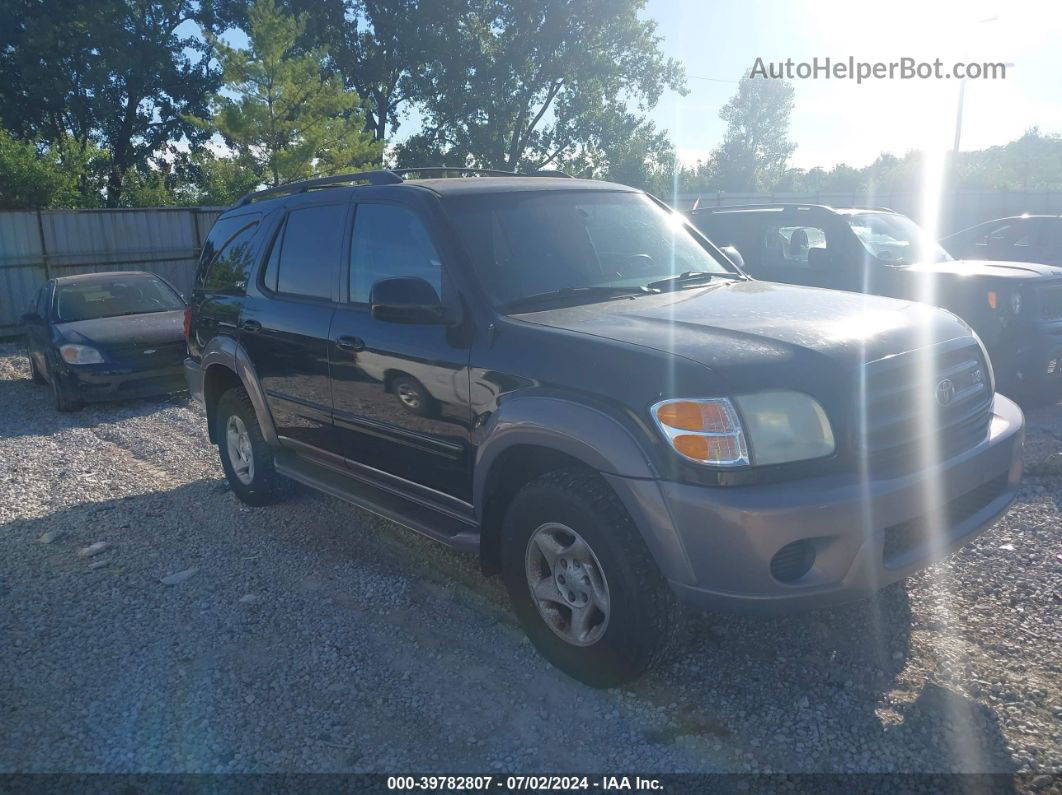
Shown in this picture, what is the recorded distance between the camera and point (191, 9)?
28.4m

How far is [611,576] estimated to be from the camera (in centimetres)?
304

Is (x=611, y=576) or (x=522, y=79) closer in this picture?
(x=611, y=576)

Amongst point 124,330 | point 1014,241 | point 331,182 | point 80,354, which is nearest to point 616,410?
point 331,182

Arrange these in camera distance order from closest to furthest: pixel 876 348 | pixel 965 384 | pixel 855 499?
pixel 855 499 → pixel 876 348 → pixel 965 384

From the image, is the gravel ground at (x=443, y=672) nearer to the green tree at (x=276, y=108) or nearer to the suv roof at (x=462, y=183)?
the suv roof at (x=462, y=183)

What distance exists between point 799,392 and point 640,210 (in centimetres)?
201

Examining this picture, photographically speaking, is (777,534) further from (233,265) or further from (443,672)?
(233,265)

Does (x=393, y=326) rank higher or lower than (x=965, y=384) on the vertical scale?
higher

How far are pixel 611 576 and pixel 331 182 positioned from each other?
3.18 m

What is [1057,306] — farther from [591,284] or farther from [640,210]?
[591,284]

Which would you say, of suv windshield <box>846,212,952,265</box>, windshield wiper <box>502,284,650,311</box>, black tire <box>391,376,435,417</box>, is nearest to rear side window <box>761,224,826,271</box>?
suv windshield <box>846,212,952,265</box>

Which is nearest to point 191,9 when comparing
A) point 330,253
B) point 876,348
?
point 330,253

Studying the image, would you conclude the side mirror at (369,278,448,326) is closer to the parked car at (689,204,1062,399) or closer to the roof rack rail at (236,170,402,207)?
the roof rack rail at (236,170,402,207)

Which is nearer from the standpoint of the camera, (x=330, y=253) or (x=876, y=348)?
(x=876, y=348)
